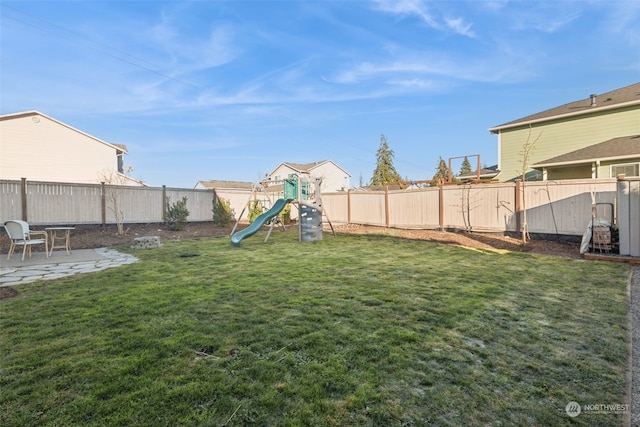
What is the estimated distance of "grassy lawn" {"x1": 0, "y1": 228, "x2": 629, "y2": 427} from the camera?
169 cm

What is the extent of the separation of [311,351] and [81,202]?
11879mm

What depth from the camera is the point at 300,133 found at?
24141 millimetres

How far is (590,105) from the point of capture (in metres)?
14.1

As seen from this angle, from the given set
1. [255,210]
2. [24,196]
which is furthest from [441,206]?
[24,196]

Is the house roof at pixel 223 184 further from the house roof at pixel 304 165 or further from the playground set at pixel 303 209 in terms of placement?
the playground set at pixel 303 209

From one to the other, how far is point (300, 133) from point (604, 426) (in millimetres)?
23821

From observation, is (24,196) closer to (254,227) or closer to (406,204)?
(254,227)

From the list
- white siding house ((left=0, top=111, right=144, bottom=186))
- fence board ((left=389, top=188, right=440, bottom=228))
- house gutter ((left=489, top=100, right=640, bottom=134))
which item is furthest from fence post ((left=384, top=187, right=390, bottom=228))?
white siding house ((left=0, top=111, right=144, bottom=186))

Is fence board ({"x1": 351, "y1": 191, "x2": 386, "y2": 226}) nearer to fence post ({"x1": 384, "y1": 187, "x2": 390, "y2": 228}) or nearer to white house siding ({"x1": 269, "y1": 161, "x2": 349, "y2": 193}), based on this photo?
fence post ({"x1": 384, "y1": 187, "x2": 390, "y2": 228})

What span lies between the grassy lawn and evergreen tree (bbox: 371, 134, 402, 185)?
37280 millimetres

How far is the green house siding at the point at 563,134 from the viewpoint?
1302cm

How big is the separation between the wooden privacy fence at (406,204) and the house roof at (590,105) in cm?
801

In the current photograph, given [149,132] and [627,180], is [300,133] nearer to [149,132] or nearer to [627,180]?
[149,132]

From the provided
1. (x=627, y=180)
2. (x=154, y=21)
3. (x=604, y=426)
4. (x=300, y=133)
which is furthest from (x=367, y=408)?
(x=300, y=133)
